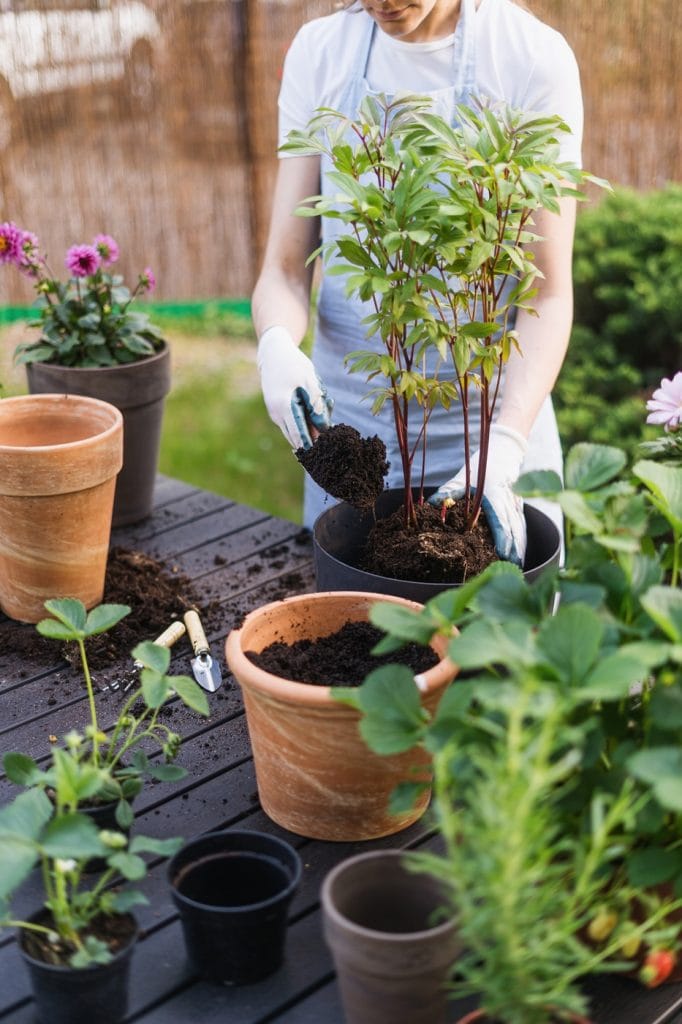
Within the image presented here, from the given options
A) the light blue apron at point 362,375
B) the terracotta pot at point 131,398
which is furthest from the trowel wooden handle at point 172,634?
the terracotta pot at point 131,398

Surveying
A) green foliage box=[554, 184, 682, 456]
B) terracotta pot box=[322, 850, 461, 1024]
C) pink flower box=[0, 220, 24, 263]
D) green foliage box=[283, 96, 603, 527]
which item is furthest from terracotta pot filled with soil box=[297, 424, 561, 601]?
green foliage box=[554, 184, 682, 456]

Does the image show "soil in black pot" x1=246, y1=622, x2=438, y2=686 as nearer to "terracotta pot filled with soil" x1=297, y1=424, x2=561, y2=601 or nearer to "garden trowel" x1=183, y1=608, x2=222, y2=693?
"terracotta pot filled with soil" x1=297, y1=424, x2=561, y2=601

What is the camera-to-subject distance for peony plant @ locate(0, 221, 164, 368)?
2.16 m

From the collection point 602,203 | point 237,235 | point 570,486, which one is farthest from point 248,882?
point 237,235

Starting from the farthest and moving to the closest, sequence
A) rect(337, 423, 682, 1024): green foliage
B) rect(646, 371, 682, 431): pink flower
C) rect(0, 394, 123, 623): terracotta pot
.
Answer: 1. rect(0, 394, 123, 623): terracotta pot
2. rect(646, 371, 682, 431): pink flower
3. rect(337, 423, 682, 1024): green foliage

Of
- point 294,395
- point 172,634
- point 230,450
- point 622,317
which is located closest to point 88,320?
point 294,395

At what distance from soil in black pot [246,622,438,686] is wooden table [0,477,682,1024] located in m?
0.18

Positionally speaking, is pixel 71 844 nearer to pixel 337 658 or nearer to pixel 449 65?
pixel 337 658

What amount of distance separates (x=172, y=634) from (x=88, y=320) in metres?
0.81

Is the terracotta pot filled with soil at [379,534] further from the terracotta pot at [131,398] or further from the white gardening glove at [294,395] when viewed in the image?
the terracotta pot at [131,398]

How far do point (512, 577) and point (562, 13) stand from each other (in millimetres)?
4929

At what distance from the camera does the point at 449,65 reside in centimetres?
191

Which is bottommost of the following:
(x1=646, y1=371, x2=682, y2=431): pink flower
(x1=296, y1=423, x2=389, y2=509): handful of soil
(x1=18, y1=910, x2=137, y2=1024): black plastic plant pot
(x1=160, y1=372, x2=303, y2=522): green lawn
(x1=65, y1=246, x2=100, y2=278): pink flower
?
(x1=160, y1=372, x2=303, y2=522): green lawn

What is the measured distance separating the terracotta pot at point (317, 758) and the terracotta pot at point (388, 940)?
0.16m
